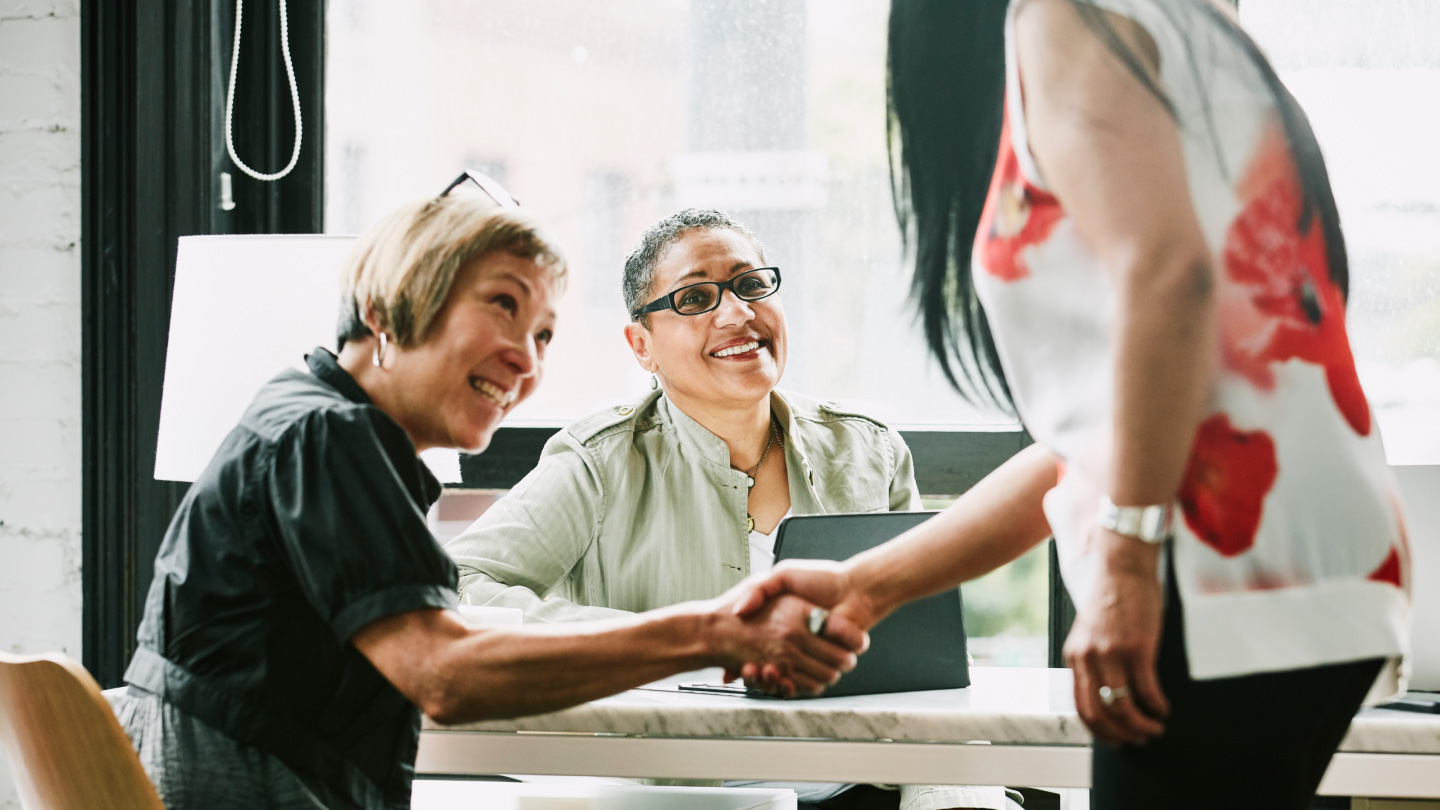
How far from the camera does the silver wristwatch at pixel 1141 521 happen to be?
0.73 m

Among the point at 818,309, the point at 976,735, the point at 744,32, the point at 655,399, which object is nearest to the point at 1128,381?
the point at 976,735

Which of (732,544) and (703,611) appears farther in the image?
(732,544)

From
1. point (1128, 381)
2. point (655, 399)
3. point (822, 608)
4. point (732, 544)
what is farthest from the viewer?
point (655, 399)

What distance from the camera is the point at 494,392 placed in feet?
3.70

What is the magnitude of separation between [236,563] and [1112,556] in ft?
Answer: 2.29

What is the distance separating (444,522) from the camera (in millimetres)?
2322

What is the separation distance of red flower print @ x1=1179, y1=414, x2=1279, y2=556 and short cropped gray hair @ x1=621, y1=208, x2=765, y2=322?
4.02 ft

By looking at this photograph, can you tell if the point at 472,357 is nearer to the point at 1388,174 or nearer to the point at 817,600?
the point at 817,600

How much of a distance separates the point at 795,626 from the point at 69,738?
594mm

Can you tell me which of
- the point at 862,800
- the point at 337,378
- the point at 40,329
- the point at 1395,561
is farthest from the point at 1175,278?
the point at 40,329

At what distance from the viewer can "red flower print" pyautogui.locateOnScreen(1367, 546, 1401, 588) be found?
737mm

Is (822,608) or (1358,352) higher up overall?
(1358,352)

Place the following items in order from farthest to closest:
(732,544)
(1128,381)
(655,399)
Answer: (655,399) < (732,544) < (1128,381)

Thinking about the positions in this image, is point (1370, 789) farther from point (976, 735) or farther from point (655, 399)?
point (655, 399)
